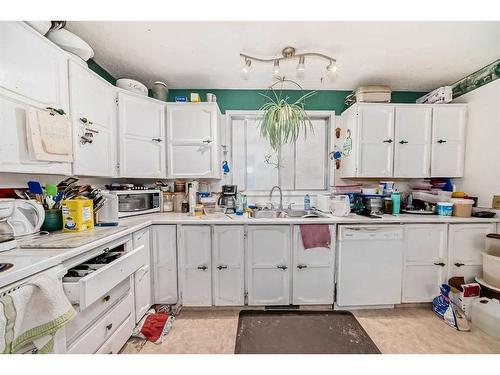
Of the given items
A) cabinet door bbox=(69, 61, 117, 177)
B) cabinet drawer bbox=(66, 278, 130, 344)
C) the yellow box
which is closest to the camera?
cabinet drawer bbox=(66, 278, 130, 344)

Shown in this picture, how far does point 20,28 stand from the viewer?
107 cm

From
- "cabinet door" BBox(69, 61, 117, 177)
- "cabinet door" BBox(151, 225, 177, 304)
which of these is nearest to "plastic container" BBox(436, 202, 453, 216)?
"cabinet door" BBox(151, 225, 177, 304)

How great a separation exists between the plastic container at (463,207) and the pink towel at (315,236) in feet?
4.66

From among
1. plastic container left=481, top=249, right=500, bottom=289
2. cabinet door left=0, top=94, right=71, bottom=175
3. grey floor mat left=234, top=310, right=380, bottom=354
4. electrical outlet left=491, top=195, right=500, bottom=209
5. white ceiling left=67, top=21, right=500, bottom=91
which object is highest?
white ceiling left=67, top=21, right=500, bottom=91

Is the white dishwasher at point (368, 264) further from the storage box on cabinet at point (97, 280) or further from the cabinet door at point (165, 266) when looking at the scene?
the storage box on cabinet at point (97, 280)

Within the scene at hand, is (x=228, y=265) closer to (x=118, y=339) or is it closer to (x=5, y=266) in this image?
(x=118, y=339)

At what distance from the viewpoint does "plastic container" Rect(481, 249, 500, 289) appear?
168 cm

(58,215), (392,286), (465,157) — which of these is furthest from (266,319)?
(465,157)

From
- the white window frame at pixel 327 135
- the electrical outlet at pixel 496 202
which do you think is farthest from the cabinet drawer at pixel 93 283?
the electrical outlet at pixel 496 202

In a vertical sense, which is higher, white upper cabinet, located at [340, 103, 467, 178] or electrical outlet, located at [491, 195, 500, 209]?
white upper cabinet, located at [340, 103, 467, 178]

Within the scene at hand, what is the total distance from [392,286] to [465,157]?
5.76ft

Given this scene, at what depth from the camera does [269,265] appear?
1841 millimetres

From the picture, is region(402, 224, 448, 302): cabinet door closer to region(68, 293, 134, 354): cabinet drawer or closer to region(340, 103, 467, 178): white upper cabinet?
region(340, 103, 467, 178): white upper cabinet

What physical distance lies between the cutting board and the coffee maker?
1184 millimetres
